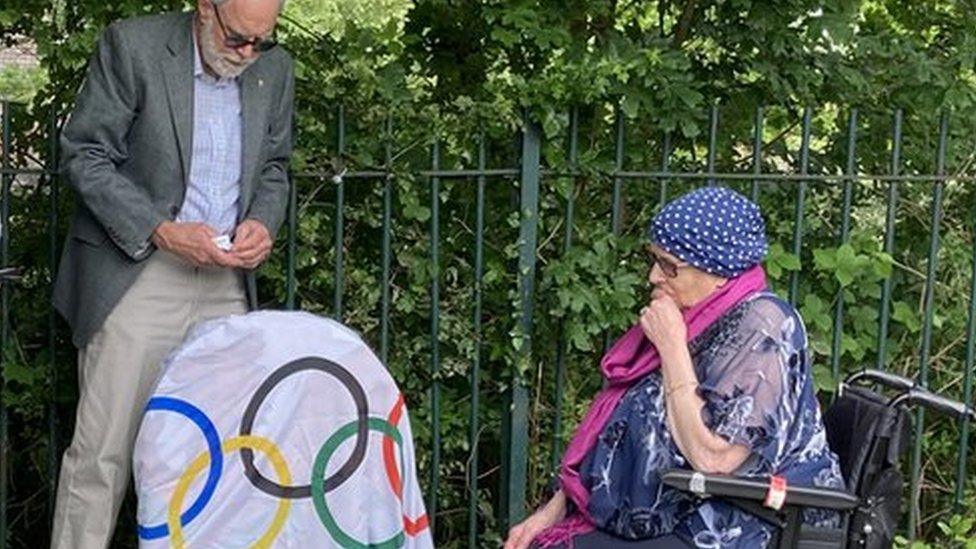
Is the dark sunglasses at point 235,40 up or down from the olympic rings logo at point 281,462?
up

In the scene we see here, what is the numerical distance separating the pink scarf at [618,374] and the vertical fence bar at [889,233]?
1421 millimetres

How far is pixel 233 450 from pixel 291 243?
2.89 ft

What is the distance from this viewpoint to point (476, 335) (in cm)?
481

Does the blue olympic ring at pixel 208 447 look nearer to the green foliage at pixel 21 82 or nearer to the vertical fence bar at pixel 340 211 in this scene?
the vertical fence bar at pixel 340 211

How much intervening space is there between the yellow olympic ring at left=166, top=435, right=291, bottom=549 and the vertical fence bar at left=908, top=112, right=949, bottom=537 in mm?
2192

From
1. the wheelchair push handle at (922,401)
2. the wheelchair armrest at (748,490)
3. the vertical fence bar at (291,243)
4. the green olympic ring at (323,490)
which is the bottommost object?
the green olympic ring at (323,490)

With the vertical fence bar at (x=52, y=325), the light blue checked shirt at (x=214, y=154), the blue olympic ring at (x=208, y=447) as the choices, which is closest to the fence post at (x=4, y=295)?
the vertical fence bar at (x=52, y=325)

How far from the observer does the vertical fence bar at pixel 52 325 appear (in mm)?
4543

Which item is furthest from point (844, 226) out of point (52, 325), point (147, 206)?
point (52, 325)

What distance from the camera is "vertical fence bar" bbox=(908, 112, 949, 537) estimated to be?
500 centimetres

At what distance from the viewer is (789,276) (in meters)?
5.02

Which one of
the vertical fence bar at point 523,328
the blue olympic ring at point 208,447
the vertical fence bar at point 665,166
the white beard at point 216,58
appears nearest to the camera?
the blue olympic ring at point 208,447

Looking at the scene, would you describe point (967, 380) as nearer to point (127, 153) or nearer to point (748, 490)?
point (748, 490)

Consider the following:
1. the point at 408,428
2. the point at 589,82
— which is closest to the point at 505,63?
the point at 589,82
